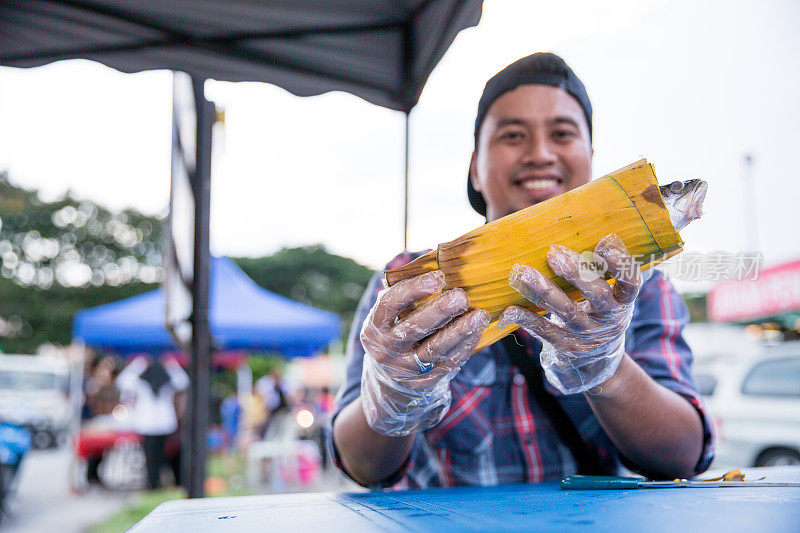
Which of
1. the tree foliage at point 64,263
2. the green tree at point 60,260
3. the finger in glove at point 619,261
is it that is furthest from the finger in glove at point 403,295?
the green tree at point 60,260

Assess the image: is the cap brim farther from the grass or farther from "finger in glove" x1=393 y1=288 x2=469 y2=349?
the grass

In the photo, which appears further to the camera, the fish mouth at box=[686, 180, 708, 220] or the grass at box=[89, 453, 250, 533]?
the grass at box=[89, 453, 250, 533]

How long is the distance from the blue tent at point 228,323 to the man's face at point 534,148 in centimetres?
697

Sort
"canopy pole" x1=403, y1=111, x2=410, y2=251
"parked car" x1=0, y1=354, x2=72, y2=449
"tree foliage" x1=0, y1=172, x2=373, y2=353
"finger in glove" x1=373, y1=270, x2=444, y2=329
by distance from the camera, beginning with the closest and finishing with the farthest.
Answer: "finger in glove" x1=373, y1=270, x2=444, y2=329, "canopy pole" x1=403, y1=111, x2=410, y2=251, "parked car" x1=0, y1=354, x2=72, y2=449, "tree foliage" x1=0, y1=172, x2=373, y2=353

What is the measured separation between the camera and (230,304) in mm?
8617

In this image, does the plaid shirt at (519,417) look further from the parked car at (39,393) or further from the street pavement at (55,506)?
the parked car at (39,393)

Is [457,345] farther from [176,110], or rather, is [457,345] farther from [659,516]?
[176,110]

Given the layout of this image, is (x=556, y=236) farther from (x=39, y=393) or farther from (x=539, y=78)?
(x=39, y=393)

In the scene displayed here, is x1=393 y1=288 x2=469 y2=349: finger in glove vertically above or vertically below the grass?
above

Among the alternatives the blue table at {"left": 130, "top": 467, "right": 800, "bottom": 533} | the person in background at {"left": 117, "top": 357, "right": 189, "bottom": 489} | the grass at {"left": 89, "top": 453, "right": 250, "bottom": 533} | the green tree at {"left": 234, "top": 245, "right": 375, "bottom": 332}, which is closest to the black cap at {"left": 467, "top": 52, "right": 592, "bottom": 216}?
the blue table at {"left": 130, "top": 467, "right": 800, "bottom": 533}

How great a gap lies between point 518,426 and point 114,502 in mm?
7245

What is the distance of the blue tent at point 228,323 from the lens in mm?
8117

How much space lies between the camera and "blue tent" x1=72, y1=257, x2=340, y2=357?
812cm

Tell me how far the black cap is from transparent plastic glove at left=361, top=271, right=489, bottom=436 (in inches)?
35.9
